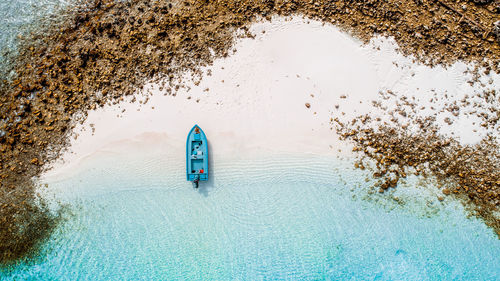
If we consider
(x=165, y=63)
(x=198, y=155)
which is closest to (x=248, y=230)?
(x=198, y=155)

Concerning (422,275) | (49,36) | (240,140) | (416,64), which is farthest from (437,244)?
(49,36)

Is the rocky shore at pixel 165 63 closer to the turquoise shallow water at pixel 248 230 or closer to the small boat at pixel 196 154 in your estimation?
the turquoise shallow water at pixel 248 230

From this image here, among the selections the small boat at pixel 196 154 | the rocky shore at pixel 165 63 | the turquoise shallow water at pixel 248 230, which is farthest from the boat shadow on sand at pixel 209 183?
the rocky shore at pixel 165 63

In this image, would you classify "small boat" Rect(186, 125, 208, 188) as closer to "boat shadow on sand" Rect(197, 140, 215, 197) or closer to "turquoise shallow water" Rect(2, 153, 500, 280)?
"boat shadow on sand" Rect(197, 140, 215, 197)

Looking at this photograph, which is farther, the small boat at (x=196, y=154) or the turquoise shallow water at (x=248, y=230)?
the turquoise shallow water at (x=248, y=230)

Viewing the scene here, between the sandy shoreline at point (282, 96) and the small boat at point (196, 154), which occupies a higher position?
the sandy shoreline at point (282, 96)

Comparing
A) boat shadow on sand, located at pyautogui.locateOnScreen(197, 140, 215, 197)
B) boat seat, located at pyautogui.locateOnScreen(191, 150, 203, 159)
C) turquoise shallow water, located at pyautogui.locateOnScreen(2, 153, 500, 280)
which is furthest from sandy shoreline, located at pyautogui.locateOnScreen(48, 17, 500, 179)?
turquoise shallow water, located at pyautogui.locateOnScreen(2, 153, 500, 280)

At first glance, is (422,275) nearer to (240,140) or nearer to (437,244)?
(437,244)

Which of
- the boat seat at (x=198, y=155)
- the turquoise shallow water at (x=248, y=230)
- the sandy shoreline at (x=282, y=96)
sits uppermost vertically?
the sandy shoreline at (x=282, y=96)
